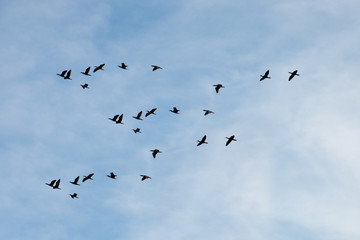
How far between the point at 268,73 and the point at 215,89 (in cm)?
1079

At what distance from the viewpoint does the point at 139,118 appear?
109125 millimetres

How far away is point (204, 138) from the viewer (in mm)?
108562

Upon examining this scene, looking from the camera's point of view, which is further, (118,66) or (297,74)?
(118,66)

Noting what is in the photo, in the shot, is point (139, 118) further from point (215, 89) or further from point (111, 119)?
point (215, 89)

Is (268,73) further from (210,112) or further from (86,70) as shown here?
(86,70)

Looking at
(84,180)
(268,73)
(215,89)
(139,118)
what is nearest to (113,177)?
(84,180)

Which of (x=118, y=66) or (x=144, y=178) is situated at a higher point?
(x=118, y=66)

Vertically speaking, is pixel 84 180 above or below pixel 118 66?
below

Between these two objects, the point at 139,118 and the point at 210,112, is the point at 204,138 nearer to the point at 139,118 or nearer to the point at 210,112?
the point at 210,112

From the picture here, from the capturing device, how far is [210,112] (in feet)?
342

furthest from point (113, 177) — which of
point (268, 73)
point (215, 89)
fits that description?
point (268, 73)

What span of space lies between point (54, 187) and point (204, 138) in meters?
31.9

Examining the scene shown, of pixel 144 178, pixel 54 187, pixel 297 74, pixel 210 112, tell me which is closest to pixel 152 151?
pixel 144 178

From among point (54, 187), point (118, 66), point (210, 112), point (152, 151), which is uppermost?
point (118, 66)
